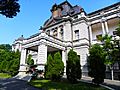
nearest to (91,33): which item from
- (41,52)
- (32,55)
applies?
(41,52)

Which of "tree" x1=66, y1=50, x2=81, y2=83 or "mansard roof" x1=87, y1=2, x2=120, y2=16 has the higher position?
"mansard roof" x1=87, y1=2, x2=120, y2=16

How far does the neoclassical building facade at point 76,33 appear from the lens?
23.9m

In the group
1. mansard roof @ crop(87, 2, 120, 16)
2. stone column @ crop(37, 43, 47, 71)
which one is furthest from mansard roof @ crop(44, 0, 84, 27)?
stone column @ crop(37, 43, 47, 71)

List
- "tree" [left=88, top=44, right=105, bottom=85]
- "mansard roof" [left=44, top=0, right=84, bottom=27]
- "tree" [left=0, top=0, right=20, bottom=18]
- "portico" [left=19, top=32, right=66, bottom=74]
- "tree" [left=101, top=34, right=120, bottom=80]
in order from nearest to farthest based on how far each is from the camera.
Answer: "tree" [left=0, top=0, right=20, bottom=18] < "tree" [left=88, top=44, right=105, bottom=85] < "tree" [left=101, top=34, right=120, bottom=80] < "portico" [left=19, top=32, right=66, bottom=74] < "mansard roof" [left=44, top=0, right=84, bottom=27]

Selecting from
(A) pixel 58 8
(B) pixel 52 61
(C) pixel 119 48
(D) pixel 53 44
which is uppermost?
(A) pixel 58 8

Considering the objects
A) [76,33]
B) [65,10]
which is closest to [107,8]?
[76,33]

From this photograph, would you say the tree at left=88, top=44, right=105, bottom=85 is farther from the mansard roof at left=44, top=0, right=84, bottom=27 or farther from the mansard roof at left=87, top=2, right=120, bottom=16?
the mansard roof at left=44, top=0, right=84, bottom=27

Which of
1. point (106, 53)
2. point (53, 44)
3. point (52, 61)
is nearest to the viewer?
point (106, 53)

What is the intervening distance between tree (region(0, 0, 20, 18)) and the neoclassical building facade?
11060mm

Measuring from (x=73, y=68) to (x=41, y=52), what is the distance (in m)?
6.94

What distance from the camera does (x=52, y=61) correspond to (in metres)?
18.1

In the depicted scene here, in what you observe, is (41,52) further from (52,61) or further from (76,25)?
(76,25)

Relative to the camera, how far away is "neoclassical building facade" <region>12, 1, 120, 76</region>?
2394 centimetres

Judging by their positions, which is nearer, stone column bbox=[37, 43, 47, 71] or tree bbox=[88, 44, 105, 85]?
tree bbox=[88, 44, 105, 85]
